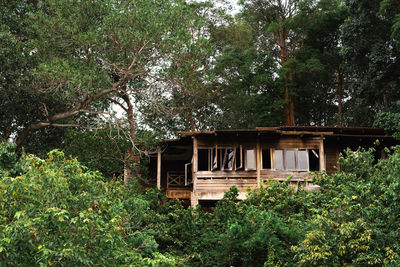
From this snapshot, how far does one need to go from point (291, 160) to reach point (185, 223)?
763 cm

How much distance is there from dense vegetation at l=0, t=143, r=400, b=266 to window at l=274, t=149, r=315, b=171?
11.7ft

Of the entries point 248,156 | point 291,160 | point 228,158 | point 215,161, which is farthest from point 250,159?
point 291,160

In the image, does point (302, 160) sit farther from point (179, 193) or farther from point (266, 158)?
point (179, 193)

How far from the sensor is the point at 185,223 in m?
16.7

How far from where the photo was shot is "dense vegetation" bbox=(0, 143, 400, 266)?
814 centimetres

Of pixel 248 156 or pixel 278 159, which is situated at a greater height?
pixel 248 156

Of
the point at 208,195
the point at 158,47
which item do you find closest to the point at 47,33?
the point at 158,47

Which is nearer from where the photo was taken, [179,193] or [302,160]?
[302,160]

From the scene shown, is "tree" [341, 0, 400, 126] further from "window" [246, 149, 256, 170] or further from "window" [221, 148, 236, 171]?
"window" [221, 148, 236, 171]

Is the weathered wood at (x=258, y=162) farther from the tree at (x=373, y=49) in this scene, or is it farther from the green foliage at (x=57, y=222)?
the green foliage at (x=57, y=222)

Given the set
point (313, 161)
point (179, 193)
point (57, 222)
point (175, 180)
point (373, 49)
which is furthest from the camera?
point (175, 180)

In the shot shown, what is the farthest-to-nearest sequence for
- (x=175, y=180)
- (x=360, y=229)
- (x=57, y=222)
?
(x=175, y=180)
(x=360, y=229)
(x=57, y=222)

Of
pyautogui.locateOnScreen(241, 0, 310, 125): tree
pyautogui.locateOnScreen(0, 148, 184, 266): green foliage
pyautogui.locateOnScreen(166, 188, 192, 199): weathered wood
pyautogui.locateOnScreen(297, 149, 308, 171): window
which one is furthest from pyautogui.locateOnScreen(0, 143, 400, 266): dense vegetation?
pyautogui.locateOnScreen(241, 0, 310, 125): tree

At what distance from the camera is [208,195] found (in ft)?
70.1
